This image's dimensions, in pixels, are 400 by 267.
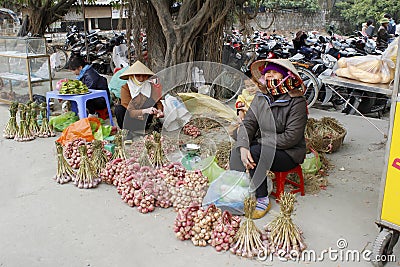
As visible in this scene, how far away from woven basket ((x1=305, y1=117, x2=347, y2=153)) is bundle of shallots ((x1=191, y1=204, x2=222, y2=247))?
1555 millimetres

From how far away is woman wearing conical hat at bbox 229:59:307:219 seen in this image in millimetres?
2766

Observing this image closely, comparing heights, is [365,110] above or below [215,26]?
below

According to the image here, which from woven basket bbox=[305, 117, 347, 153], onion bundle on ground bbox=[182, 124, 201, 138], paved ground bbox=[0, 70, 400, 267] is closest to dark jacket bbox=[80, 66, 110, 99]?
onion bundle on ground bbox=[182, 124, 201, 138]

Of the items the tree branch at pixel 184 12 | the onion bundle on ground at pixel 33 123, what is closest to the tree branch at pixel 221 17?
the tree branch at pixel 184 12

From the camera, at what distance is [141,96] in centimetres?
402

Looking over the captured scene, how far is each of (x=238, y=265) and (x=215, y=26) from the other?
3626 mm

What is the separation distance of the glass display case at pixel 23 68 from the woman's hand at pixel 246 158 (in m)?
3.85

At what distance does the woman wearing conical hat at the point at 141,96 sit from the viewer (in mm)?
3875

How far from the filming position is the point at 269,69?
9.29 ft

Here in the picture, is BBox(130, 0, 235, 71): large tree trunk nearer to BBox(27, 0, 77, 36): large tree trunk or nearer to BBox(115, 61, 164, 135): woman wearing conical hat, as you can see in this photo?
BBox(115, 61, 164, 135): woman wearing conical hat

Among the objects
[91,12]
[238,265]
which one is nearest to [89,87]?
[238,265]

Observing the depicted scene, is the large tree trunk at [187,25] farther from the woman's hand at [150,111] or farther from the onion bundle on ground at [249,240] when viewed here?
the onion bundle on ground at [249,240]

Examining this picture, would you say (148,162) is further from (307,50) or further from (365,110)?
(307,50)

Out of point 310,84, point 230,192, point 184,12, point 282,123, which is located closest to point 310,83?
point 310,84
